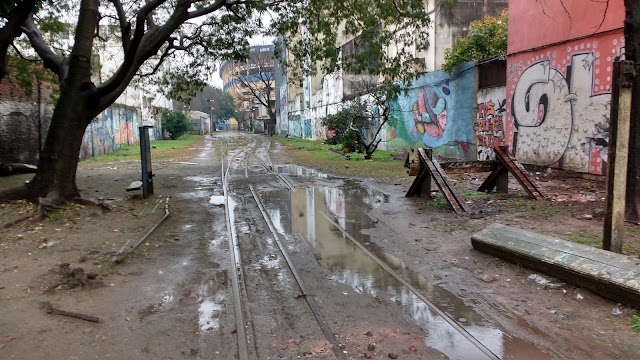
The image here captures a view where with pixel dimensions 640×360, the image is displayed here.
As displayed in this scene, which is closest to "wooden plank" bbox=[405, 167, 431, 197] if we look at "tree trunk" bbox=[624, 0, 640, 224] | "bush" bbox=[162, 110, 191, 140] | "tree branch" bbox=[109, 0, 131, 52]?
"tree trunk" bbox=[624, 0, 640, 224]

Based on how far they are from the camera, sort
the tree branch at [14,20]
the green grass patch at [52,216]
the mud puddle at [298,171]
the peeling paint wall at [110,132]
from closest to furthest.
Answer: the green grass patch at [52,216] → the tree branch at [14,20] → the mud puddle at [298,171] → the peeling paint wall at [110,132]

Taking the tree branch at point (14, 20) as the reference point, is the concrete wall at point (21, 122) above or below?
below

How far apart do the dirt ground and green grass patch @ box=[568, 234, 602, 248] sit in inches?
1.9

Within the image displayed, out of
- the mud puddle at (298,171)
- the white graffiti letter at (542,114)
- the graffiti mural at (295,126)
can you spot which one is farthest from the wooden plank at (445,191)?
the graffiti mural at (295,126)

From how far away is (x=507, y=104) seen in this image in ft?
48.5

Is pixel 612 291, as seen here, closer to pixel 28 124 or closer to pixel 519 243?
pixel 519 243

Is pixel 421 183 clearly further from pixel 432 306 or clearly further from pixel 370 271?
pixel 432 306

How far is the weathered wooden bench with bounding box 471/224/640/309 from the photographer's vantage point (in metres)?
4.32

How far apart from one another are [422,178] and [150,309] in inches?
283

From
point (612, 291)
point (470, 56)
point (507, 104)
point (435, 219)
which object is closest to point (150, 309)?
point (612, 291)

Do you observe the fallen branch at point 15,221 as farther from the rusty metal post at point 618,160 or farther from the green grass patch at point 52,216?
the rusty metal post at point 618,160

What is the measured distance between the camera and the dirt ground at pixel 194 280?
3.83 metres

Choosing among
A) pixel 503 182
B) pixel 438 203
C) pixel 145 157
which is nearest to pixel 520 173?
pixel 503 182

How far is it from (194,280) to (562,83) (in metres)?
11.4
